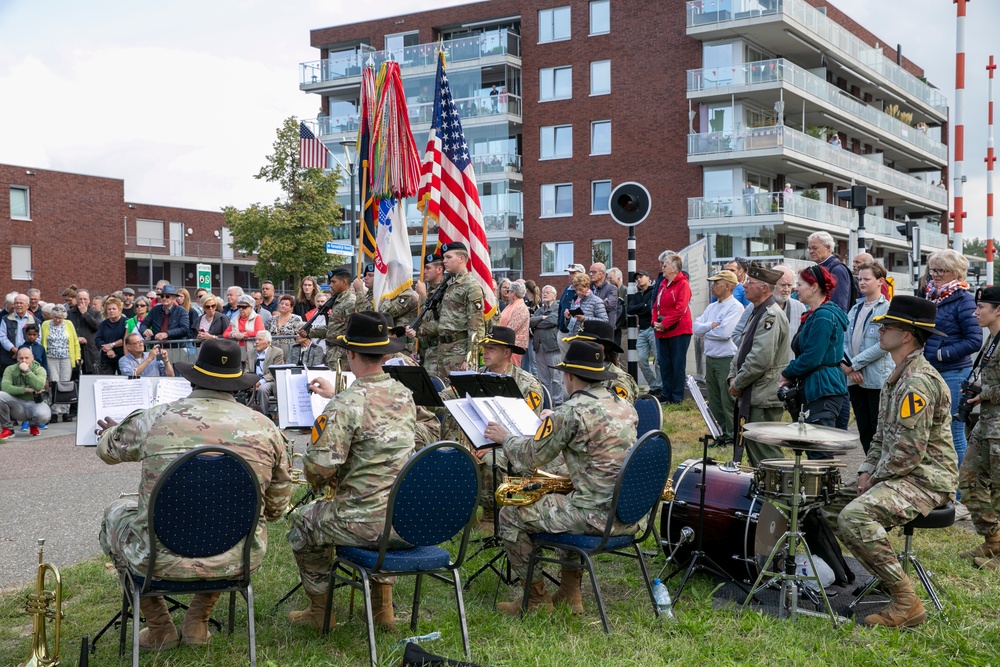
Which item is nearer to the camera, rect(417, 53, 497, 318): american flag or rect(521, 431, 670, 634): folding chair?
rect(521, 431, 670, 634): folding chair

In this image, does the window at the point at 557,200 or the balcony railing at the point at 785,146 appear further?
the window at the point at 557,200

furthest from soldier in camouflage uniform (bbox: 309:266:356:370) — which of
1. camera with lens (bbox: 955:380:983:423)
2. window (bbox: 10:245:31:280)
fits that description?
window (bbox: 10:245:31:280)

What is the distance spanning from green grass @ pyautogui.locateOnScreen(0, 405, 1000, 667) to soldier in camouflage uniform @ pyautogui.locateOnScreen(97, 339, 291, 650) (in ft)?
0.96

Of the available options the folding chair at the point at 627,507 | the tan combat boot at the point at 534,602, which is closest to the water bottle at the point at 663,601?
the folding chair at the point at 627,507

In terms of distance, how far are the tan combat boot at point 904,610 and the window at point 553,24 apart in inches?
1563

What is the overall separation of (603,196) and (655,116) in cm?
419

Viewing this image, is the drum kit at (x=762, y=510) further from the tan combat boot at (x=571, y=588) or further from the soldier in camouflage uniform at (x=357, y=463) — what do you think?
the soldier in camouflage uniform at (x=357, y=463)

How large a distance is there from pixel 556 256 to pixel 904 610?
37805 mm

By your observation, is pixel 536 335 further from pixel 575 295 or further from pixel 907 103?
pixel 907 103

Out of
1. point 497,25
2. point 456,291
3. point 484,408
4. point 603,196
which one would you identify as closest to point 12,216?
point 497,25

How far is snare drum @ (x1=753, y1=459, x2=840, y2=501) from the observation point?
563 cm

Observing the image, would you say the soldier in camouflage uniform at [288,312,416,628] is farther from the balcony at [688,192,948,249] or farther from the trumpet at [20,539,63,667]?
the balcony at [688,192,948,249]

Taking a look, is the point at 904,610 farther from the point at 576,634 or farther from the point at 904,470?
the point at 576,634

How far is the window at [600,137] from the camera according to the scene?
41.5m
